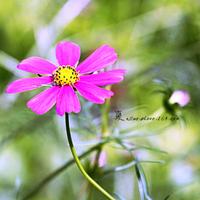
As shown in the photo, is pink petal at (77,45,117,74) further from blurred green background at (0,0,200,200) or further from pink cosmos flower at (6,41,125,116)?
blurred green background at (0,0,200,200)

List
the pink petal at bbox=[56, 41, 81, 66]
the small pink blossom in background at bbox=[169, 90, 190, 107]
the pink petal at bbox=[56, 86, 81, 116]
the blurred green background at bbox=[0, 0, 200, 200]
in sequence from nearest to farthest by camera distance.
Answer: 1. the pink petal at bbox=[56, 86, 81, 116]
2. the pink petal at bbox=[56, 41, 81, 66]
3. the small pink blossom in background at bbox=[169, 90, 190, 107]
4. the blurred green background at bbox=[0, 0, 200, 200]

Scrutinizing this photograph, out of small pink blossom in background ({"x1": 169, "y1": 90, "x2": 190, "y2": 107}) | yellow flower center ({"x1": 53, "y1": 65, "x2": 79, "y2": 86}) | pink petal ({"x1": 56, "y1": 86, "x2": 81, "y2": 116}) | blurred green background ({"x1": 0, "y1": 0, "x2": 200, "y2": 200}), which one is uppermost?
blurred green background ({"x1": 0, "y1": 0, "x2": 200, "y2": 200})

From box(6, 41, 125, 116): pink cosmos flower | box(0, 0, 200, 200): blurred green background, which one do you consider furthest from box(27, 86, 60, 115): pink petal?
box(0, 0, 200, 200): blurred green background

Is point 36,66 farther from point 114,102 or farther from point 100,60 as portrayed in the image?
point 114,102

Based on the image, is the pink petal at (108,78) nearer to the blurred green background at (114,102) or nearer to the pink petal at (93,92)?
the pink petal at (93,92)

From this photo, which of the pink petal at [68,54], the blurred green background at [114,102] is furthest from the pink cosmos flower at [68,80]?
the blurred green background at [114,102]

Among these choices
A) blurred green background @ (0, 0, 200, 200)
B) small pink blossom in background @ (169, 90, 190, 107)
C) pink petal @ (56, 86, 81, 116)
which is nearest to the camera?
pink petal @ (56, 86, 81, 116)

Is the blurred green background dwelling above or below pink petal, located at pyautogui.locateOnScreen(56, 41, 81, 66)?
above
